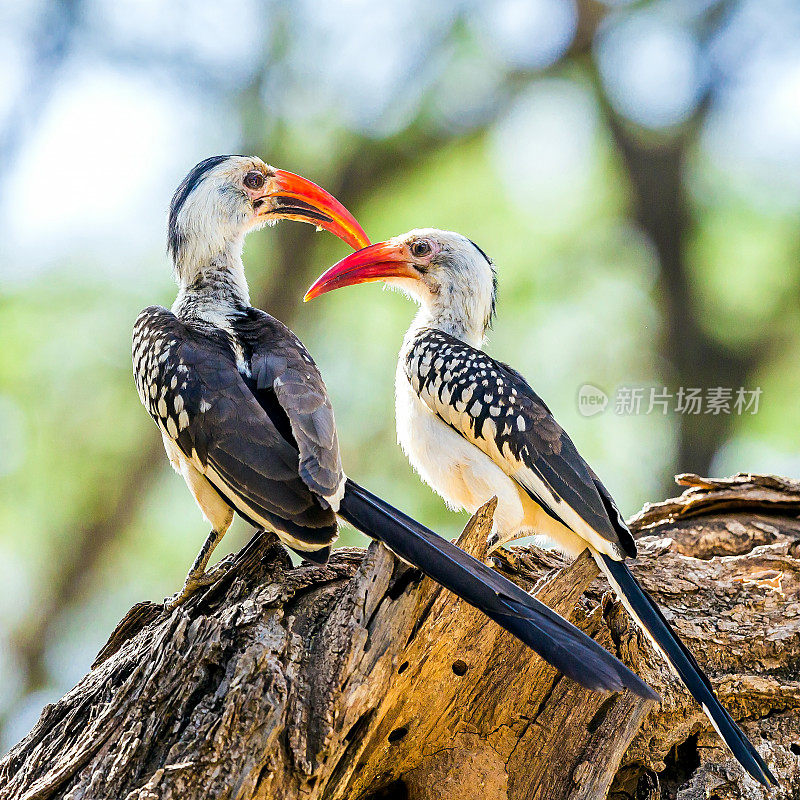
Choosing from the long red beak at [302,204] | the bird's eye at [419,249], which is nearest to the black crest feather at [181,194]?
the long red beak at [302,204]

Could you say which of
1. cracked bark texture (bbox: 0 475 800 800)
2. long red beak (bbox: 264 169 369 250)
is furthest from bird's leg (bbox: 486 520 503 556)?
long red beak (bbox: 264 169 369 250)

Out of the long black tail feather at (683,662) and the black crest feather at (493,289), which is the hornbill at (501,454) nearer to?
the long black tail feather at (683,662)

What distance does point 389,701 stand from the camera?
282 cm

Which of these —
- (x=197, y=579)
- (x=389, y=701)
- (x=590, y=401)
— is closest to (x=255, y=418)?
(x=197, y=579)

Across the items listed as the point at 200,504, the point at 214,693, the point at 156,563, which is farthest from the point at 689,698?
the point at 156,563

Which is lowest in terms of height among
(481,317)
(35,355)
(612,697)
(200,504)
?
(612,697)

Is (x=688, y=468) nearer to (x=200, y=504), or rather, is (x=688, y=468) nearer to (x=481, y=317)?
(x=481, y=317)

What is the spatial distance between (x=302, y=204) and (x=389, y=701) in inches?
113

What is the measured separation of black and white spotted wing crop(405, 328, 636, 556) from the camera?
12.5 feet

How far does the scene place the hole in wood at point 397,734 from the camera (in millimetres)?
3000

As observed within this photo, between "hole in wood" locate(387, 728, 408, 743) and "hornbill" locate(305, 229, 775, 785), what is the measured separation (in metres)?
1.06

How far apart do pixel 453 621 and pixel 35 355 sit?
623cm

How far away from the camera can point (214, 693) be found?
9.11 ft

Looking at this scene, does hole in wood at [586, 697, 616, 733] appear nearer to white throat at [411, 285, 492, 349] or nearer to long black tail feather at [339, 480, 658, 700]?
long black tail feather at [339, 480, 658, 700]
